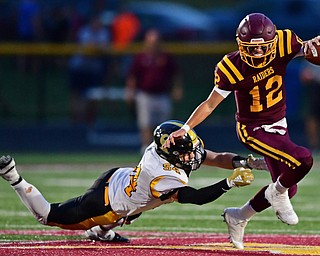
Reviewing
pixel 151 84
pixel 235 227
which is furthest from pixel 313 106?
pixel 235 227

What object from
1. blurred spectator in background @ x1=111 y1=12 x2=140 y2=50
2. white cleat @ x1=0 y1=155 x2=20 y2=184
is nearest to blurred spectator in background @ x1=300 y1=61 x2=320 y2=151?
blurred spectator in background @ x1=111 y1=12 x2=140 y2=50

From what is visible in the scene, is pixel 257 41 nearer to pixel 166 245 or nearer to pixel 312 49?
pixel 312 49

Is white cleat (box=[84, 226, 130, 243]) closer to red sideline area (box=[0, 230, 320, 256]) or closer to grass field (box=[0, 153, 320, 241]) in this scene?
red sideline area (box=[0, 230, 320, 256])

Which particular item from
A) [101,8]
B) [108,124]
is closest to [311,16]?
[101,8]

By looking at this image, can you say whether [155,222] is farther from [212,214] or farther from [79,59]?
[79,59]

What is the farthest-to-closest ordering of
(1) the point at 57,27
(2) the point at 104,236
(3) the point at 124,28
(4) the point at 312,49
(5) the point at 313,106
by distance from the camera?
(3) the point at 124,28, (1) the point at 57,27, (5) the point at 313,106, (2) the point at 104,236, (4) the point at 312,49

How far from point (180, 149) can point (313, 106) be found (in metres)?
10.4

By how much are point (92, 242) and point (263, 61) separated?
6.25ft

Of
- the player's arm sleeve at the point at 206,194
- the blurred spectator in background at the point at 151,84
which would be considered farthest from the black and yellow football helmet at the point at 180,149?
the blurred spectator in background at the point at 151,84

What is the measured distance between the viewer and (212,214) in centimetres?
1036

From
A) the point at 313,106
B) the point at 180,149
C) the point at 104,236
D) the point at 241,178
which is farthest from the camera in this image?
the point at 313,106

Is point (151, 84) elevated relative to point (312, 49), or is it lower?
lower

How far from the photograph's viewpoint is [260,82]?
7.57 m

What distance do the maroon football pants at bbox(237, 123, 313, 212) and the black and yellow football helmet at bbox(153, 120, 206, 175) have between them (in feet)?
1.46
